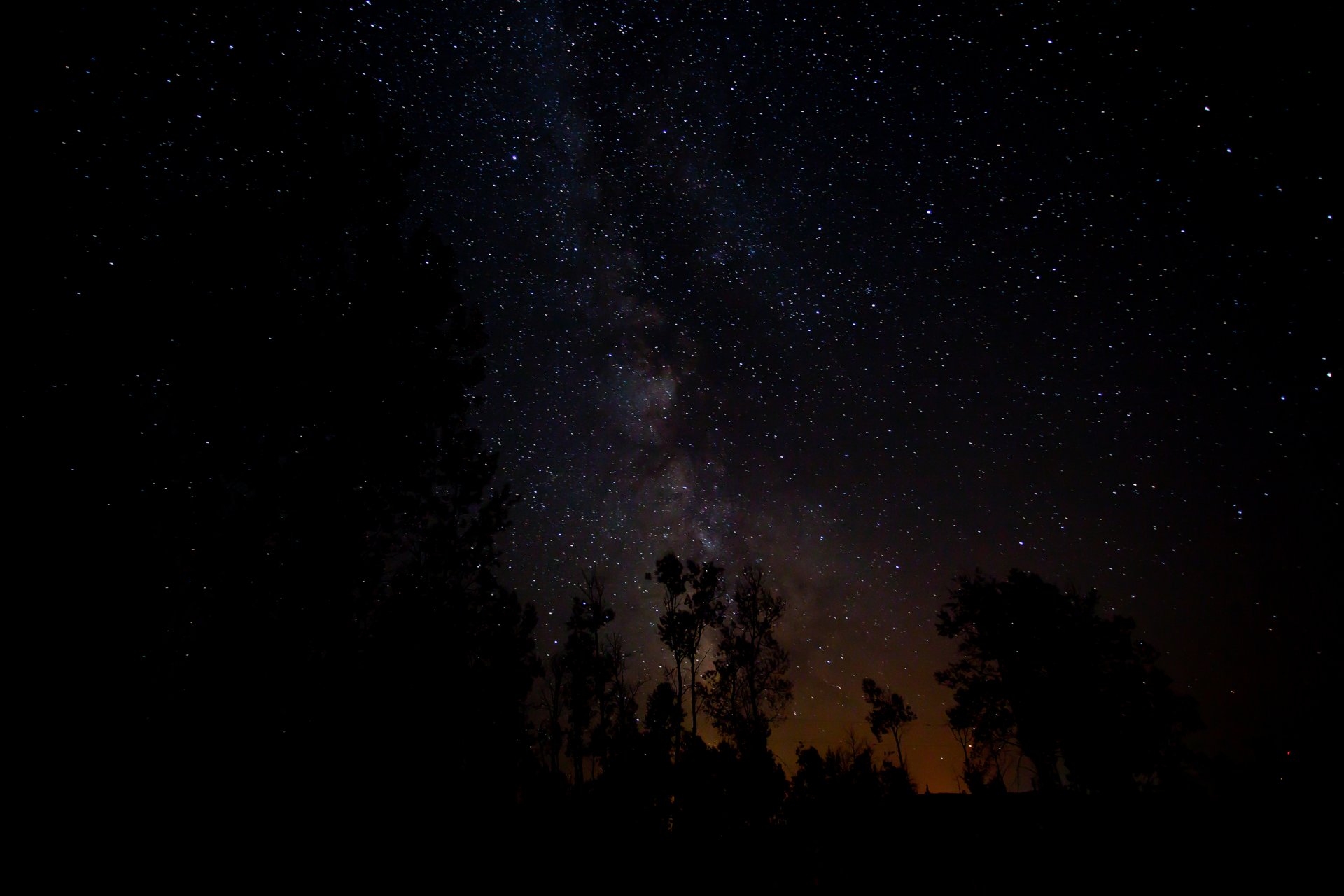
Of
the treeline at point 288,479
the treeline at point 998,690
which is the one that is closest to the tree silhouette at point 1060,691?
the treeline at point 998,690

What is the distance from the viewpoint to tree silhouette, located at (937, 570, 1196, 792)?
23.7m

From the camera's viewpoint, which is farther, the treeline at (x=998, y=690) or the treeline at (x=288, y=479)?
the treeline at (x=998, y=690)

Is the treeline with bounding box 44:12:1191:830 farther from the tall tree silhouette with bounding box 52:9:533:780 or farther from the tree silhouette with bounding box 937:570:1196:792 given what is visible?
the tree silhouette with bounding box 937:570:1196:792

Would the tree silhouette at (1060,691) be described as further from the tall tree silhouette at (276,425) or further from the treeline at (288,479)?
the tall tree silhouette at (276,425)

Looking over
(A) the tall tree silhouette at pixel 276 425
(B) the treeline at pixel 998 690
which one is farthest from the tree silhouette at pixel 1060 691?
(A) the tall tree silhouette at pixel 276 425

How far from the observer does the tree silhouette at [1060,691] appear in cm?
2366

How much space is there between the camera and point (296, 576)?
7.59 meters

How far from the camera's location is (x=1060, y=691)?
80.0 ft

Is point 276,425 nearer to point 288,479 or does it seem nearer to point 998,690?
point 288,479

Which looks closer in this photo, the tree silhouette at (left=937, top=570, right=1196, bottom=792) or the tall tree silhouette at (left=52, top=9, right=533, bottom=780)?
the tall tree silhouette at (left=52, top=9, right=533, bottom=780)

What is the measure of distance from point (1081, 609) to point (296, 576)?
34.1 meters

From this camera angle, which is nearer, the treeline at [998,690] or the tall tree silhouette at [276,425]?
the tall tree silhouette at [276,425]

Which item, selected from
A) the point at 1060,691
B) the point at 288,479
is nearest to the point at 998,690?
the point at 1060,691

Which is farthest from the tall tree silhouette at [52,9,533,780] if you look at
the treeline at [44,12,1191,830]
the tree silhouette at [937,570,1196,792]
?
the tree silhouette at [937,570,1196,792]
